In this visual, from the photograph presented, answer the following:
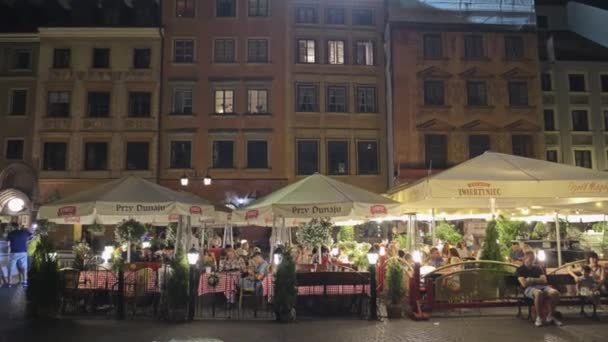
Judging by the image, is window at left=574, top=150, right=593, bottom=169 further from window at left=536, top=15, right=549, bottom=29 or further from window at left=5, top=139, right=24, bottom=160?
window at left=5, top=139, right=24, bottom=160

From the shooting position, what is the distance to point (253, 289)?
12617 mm

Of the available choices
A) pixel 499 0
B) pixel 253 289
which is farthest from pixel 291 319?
pixel 499 0

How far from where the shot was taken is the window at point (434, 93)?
3217 cm

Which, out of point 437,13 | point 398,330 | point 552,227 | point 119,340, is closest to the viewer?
point 119,340

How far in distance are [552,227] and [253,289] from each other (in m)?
19.4

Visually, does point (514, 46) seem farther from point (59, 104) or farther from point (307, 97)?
point (59, 104)

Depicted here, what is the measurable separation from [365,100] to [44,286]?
23.9 metres

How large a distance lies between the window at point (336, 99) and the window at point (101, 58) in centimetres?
1287

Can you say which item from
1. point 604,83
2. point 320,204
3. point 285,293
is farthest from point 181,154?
point 604,83

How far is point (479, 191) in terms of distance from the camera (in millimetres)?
12297

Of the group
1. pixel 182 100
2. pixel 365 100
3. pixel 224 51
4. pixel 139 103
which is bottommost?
pixel 139 103

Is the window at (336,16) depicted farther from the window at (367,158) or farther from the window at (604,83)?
the window at (604,83)

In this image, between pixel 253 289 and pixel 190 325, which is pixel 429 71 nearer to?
pixel 253 289

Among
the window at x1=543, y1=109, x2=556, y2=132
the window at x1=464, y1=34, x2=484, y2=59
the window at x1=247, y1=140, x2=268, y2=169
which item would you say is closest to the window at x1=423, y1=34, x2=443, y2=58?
the window at x1=464, y1=34, x2=484, y2=59
